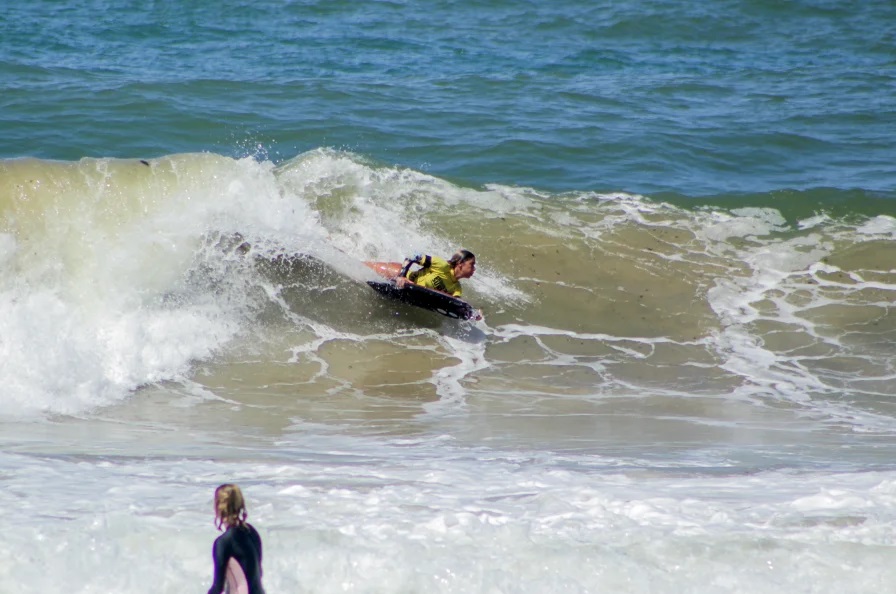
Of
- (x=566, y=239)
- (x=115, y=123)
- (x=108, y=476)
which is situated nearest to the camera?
(x=108, y=476)

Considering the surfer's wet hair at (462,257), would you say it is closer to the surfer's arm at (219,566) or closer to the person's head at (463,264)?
the person's head at (463,264)

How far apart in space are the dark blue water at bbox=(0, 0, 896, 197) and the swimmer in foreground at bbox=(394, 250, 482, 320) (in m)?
4.51

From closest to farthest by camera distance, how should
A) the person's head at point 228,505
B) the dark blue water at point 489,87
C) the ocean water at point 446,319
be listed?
1. the person's head at point 228,505
2. the ocean water at point 446,319
3. the dark blue water at point 489,87

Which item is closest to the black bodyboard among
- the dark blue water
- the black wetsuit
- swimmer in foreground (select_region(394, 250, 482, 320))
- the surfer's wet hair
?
swimmer in foreground (select_region(394, 250, 482, 320))

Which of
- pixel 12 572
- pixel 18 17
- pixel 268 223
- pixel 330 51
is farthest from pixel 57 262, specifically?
pixel 18 17

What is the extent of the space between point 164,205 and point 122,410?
368 cm

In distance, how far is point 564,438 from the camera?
735 cm

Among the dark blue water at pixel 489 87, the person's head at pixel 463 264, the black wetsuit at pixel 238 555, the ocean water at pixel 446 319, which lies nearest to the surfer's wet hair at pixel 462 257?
the person's head at pixel 463 264

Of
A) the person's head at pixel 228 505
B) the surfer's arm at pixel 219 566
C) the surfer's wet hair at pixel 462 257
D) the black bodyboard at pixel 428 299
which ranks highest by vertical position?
the person's head at pixel 228 505

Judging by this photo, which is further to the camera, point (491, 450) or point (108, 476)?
point (491, 450)

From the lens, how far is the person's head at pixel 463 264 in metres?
10.6

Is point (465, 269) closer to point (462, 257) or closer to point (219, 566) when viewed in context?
point (462, 257)

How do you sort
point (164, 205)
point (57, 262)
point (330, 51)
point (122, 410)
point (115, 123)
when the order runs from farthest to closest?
1. point (330, 51)
2. point (115, 123)
3. point (164, 205)
4. point (57, 262)
5. point (122, 410)

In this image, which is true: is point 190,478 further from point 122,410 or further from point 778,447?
point 778,447
